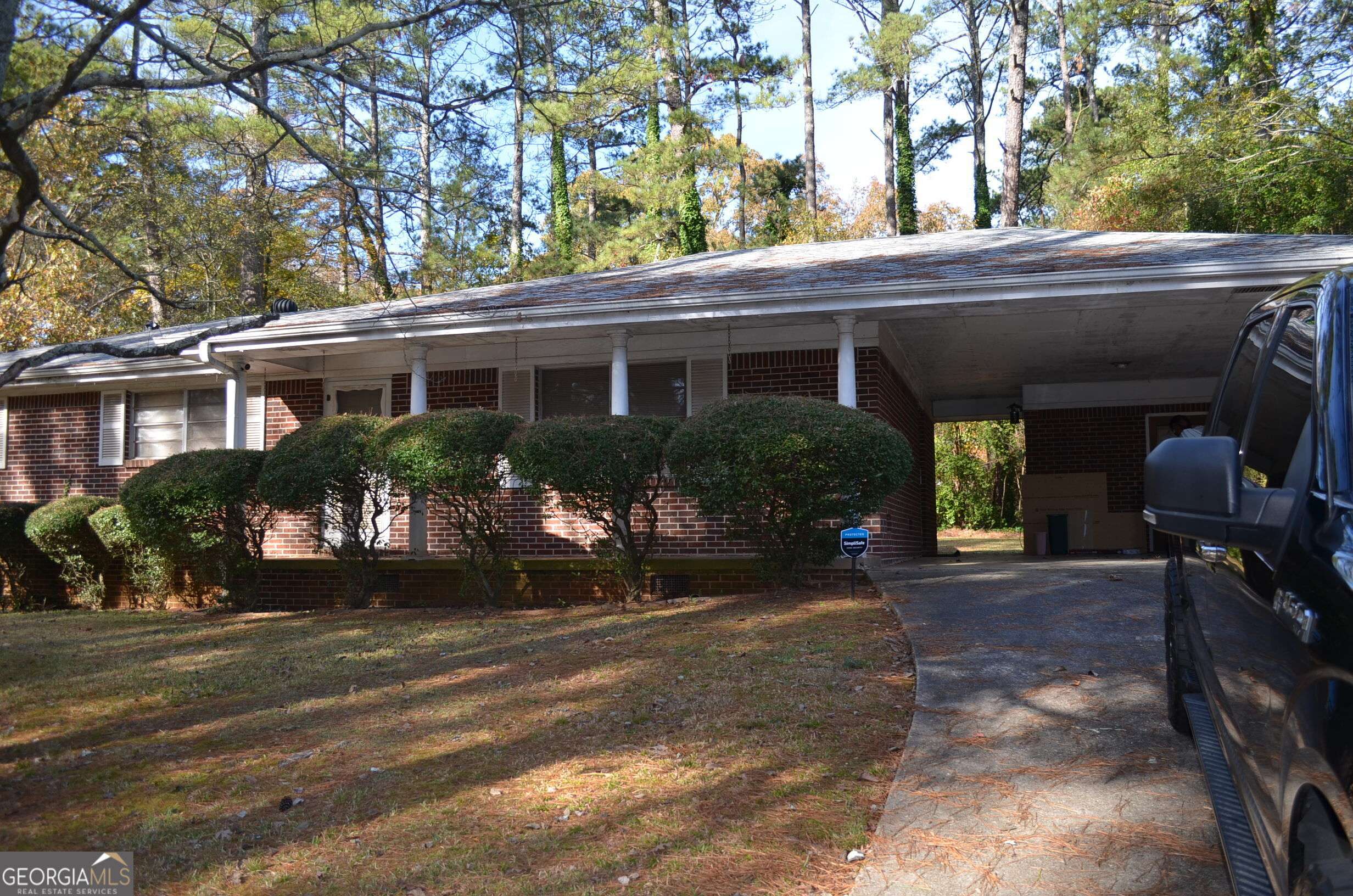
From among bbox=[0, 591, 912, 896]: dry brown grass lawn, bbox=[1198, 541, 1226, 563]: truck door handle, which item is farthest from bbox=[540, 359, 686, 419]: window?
bbox=[1198, 541, 1226, 563]: truck door handle

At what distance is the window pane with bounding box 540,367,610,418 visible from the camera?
12.0 m

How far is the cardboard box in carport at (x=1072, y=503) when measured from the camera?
1536cm

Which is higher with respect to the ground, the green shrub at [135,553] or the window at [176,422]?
the window at [176,422]

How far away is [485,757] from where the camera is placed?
479cm

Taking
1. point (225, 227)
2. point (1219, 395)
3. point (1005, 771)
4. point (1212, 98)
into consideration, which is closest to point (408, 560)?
point (1005, 771)

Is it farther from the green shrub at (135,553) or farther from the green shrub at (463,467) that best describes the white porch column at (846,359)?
the green shrub at (135,553)

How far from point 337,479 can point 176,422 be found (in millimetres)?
6091

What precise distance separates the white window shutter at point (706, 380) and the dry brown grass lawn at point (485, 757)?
3.82 metres

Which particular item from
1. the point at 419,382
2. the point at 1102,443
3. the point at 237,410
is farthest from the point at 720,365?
the point at 1102,443

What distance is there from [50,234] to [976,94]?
34.8 m

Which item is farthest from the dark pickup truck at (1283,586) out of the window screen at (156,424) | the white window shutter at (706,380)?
the window screen at (156,424)

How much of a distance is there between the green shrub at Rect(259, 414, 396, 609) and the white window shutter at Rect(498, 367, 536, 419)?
7.91ft

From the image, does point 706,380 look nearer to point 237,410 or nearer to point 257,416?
point 237,410

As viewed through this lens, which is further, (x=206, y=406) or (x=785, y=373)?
(x=206, y=406)
